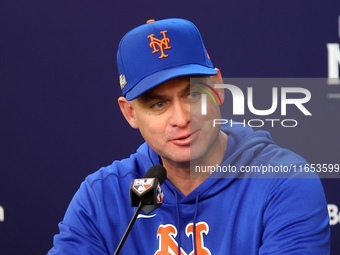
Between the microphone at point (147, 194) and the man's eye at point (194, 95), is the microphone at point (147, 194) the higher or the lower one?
the lower one

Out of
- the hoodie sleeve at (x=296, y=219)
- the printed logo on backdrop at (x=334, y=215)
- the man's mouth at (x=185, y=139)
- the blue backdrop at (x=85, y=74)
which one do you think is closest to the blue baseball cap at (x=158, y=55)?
the man's mouth at (x=185, y=139)

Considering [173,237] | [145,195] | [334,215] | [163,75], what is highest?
[163,75]

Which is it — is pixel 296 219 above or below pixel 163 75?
below

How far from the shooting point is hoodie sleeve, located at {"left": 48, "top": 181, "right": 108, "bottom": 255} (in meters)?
1.57

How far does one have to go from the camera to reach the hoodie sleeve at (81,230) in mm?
1570

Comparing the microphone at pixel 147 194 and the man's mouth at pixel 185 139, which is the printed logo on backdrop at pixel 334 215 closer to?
the man's mouth at pixel 185 139

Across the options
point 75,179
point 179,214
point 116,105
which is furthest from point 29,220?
point 179,214

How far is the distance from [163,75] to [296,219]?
51 centimetres

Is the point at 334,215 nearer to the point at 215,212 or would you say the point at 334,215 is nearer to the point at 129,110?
the point at 215,212

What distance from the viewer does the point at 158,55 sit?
1563 millimetres

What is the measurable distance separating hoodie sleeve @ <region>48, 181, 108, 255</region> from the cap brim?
333 mm

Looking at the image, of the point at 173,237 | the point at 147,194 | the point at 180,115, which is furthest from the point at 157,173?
the point at 173,237

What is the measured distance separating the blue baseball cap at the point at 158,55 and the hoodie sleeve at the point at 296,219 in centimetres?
38

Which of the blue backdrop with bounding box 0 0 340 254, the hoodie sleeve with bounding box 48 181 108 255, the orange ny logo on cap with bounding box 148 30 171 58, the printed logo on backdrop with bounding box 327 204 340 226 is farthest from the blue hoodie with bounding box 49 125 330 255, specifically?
the printed logo on backdrop with bounding box 327 204 340 226
